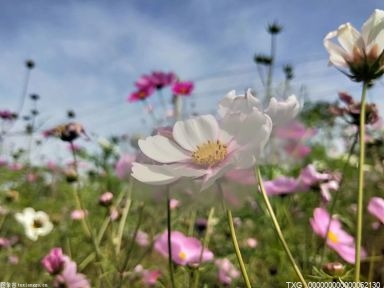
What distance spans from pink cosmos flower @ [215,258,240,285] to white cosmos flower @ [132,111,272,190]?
2.32 feet

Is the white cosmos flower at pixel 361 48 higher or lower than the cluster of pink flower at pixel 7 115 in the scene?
higher

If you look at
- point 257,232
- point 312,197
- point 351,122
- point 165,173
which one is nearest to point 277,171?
point 312,197

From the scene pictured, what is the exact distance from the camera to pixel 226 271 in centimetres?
116

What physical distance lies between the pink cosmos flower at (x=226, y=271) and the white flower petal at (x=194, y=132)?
27.8 inches

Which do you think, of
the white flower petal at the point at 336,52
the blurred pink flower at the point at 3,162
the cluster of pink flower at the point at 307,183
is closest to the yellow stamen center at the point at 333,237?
the cluster of pink flower at the point at 307,183

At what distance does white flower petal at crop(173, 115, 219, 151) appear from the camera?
41 cm

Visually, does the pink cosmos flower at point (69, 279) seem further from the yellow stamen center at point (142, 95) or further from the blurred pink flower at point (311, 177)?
the yellow stamen center at point (142, 95)

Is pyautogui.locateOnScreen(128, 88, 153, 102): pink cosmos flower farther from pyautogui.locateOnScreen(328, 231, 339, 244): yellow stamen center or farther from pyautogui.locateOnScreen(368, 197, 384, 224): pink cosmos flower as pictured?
pyautogui.locateOnScreen(368, 197, 384, 224): pink cosmos flower

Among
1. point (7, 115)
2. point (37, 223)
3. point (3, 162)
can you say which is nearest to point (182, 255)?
point (37, 223)

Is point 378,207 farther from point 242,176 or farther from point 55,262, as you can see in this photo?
point 55,262

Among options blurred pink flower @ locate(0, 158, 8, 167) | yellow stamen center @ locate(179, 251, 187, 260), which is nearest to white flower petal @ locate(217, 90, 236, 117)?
yellow stamen center @ locate(179, 251, 187, 260)

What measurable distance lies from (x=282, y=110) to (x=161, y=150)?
0.09 meters

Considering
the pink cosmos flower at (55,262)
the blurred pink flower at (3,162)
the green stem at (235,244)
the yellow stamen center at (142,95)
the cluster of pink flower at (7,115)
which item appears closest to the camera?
the green stem at (235,244)

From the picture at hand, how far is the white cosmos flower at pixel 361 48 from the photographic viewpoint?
0.41 meters
